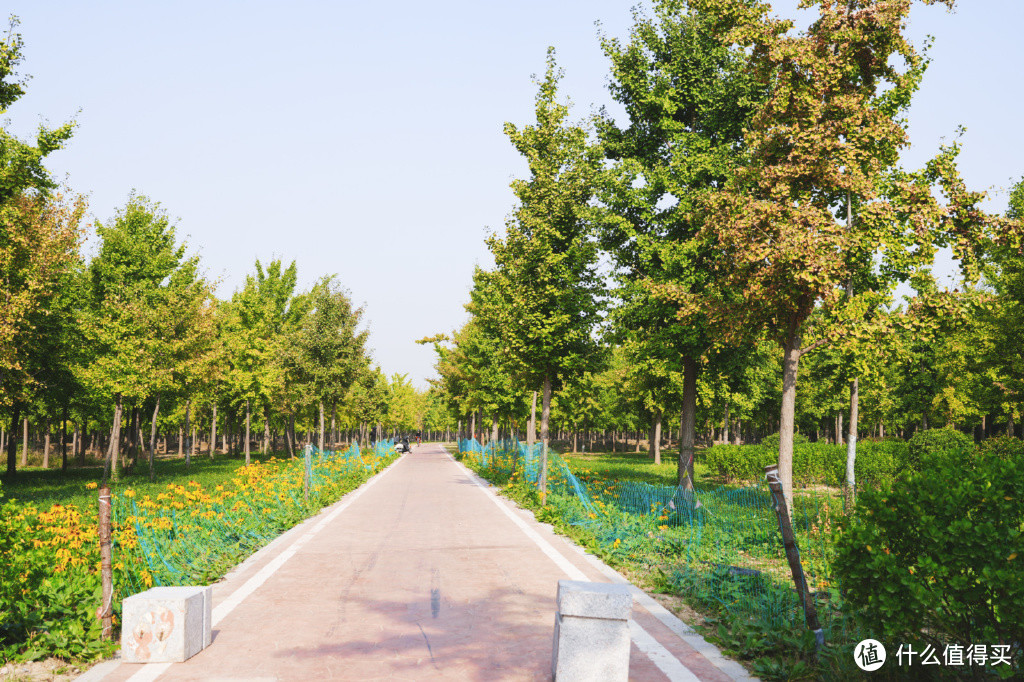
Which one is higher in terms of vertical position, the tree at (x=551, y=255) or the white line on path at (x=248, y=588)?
the tree at (x=551, y=255)

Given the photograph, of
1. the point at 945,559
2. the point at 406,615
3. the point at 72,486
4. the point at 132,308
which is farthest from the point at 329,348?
the point at 945,559

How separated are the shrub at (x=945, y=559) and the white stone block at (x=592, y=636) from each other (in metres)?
1.71

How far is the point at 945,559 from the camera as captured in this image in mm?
4551

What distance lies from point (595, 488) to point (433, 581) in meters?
→ 7.26

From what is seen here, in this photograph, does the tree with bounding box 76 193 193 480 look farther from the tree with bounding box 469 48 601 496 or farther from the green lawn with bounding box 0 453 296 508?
the tree with bounding box 469 48 601 496

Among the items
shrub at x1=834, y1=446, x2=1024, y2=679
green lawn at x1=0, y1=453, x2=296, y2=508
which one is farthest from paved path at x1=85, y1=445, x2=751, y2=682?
green lawn at x1=0, y1=453, x2=296, y2=508

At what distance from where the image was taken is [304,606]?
7.18m

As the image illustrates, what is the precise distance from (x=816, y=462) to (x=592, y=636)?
988 inches

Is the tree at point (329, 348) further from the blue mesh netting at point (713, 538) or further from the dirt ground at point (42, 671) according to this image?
the dirt ground at point (42, 671)

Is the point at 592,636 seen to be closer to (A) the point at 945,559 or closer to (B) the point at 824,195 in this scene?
(A) the point at 945,559

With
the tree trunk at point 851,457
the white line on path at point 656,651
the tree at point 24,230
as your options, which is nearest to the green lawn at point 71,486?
the tree at point 24,230

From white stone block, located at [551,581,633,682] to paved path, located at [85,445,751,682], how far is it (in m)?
0.31

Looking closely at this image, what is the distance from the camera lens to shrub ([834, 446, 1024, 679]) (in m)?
4.44

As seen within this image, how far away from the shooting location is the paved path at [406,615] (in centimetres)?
537
